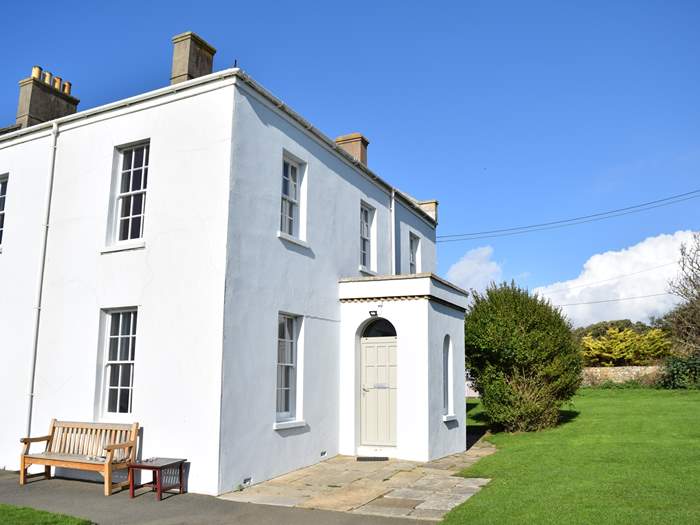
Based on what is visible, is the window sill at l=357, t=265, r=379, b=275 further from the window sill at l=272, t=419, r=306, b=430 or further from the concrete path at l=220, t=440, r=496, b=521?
the concrete path at l=220, t=440, r=496, b=521

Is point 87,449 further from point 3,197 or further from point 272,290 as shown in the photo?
point 3,197

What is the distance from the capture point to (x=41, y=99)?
14156 millimetres

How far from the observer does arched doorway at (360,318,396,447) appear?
13.1 m

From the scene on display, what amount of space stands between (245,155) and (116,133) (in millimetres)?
2966

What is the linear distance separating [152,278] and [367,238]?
652 centimetres

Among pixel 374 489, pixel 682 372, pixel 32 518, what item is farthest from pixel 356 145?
pixel 682 372

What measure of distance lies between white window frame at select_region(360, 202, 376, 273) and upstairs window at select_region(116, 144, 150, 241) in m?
5.83

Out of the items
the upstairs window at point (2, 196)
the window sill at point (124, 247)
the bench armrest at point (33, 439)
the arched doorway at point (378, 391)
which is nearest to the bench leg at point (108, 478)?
the bench armrest at point (33, 439)

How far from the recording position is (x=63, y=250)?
11.9 metres

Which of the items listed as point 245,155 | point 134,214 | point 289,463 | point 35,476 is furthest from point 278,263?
point 35,476

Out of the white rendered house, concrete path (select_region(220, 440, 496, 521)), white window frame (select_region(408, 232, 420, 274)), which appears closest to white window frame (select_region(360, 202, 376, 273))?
the white rendered house

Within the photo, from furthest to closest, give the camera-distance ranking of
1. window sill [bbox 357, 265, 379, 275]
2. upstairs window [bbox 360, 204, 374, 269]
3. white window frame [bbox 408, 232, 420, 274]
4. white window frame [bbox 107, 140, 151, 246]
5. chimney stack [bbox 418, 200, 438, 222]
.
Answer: chimney stack [bbox 418, 200, 438, 222] → white window frame [bbox 408, 232, 420, 274] → upstairs window [bbox 360, 204, 374, 269] → window sill [bbox 357, 265, 379, 275] → white window frame [bbox 107, 140, 151, 246]

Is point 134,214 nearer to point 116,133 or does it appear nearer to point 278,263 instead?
point 116,133

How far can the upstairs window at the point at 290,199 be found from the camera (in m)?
12.2
